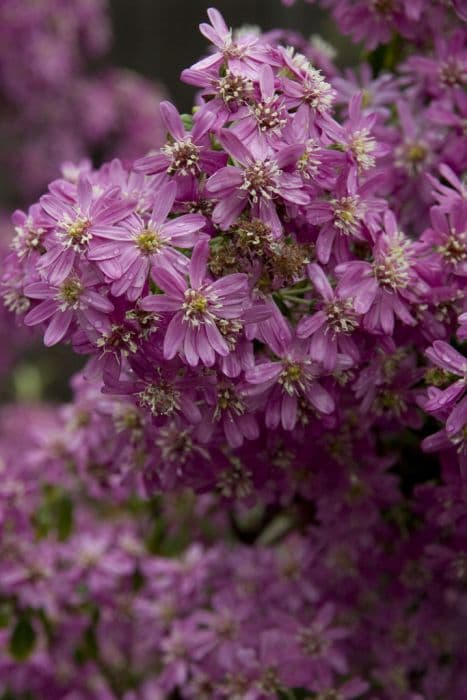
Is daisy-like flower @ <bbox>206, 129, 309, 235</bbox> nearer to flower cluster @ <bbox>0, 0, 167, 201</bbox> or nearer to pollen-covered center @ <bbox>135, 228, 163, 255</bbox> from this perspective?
pollen-covered center @ <bbox>135, 228, 163, 255</bbox>

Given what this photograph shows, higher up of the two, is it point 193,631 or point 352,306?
point 352,306

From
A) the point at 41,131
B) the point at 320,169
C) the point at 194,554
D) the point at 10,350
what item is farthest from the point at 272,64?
the point at 41,131

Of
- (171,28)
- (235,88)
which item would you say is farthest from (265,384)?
(171,28)

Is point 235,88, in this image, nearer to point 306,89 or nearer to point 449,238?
point 306,89

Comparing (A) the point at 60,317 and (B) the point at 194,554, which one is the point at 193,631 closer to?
(B) the point at 194,554

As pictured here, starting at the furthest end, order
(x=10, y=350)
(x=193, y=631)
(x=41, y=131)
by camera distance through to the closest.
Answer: (x=41, y=131) → (x=10, y=350) → (x=193, y=631)

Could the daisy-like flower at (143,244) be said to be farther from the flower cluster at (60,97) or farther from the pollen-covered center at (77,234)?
the flower cluster at (60,97)

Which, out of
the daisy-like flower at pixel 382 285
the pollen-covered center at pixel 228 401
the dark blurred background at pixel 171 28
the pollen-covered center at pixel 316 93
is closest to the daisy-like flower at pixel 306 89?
the pollen-covered center at pixel 316 93

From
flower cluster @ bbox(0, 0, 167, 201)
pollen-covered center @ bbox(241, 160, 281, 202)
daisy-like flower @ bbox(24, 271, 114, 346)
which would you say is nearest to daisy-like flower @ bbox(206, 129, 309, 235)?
pollen-covered center @ bbox(241, 160, 281, 202)
